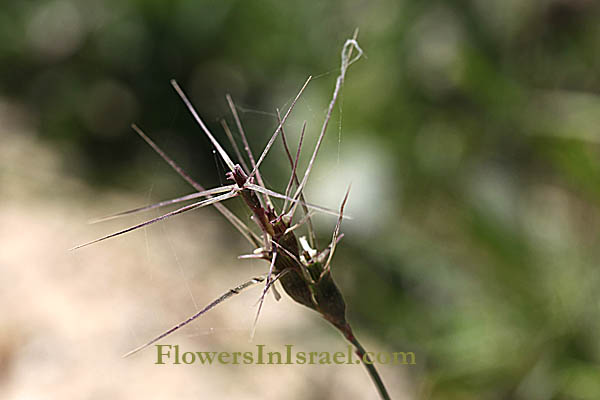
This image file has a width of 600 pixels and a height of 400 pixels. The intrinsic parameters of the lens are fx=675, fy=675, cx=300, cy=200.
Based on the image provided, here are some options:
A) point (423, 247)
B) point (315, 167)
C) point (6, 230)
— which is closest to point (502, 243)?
point (423, 247)

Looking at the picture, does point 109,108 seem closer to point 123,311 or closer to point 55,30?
point 55,30

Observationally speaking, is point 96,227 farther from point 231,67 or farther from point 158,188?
point 231,67

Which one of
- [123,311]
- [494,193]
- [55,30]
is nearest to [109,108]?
[55,30]

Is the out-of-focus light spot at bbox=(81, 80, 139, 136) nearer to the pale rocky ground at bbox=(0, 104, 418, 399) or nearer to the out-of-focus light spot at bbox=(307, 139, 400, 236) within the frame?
the pale rocky ground at bbox=(0, 104, 418, 399)

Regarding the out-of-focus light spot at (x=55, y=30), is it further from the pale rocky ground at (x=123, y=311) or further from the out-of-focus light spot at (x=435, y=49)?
the out-of-focus light spot at (x=435, y=49)

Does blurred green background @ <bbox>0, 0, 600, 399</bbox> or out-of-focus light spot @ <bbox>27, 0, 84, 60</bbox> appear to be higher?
out-of-focus light spot @ <bbox>27, 0, 84, 60</bbox>

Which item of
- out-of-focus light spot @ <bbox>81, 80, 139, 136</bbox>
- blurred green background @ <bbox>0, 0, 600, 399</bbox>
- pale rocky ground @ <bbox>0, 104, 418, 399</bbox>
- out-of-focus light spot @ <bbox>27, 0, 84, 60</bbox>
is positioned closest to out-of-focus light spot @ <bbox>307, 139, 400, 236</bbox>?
blurred green background @ <bbox>0, 0, 600, 399</bbox>

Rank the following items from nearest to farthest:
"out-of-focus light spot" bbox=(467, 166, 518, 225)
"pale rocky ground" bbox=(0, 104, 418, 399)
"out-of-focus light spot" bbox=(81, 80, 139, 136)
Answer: "pale rocky ground" bbox=(0, 104, 418, 399) < "out-of-focus light spot" bbox=(467, 166, 518, 225) < "out-of-focus light spot" bbox=(81, 80, 139, 136)
